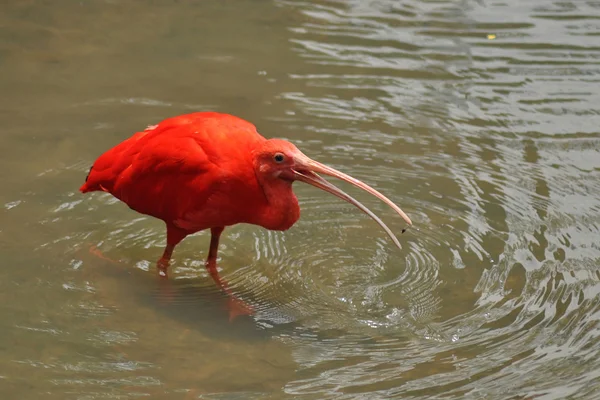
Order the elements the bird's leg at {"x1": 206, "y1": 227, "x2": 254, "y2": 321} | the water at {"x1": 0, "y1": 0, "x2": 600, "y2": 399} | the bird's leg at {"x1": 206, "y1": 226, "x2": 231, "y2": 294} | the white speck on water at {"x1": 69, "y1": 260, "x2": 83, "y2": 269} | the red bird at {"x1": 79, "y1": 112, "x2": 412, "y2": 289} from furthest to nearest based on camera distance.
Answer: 1. the white speck on water at {"x1": 69, "y1": 260, "x2": 83, "y2": 269}
2. the bird's leg at {"x1": 206, "y1": 226, "x2": 231, "y2": 294}
3. the bird's leg at {"x1": 206, "y1": 227, "x2": 254, "y2": 321}
4. the red bird at {"x1": 79, "y1": 112, "x2": 412, "y2": 289}
5. the water at {"x1": 0, "y1": 0, "x2": 600, "y2": 399}

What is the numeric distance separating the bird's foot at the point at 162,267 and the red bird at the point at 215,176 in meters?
0.21

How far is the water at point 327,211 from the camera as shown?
16.4 ft

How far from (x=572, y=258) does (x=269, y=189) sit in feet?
5.97

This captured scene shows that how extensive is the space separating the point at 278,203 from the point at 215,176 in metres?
0.33

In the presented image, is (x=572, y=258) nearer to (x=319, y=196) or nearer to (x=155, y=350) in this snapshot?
(x=319, y=196)

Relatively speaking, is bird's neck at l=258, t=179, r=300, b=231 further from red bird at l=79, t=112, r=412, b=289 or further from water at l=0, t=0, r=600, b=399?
water at l=0, t=0, r=600, b=399

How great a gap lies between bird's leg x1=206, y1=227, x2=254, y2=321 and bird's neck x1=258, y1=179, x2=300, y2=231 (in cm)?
54

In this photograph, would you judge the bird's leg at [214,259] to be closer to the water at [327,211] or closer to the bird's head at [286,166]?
the water at [327,211]

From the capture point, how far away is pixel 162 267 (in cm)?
578

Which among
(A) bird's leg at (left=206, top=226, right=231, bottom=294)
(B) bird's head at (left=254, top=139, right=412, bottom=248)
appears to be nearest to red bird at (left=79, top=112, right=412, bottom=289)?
(B) bird's head at (left=254, top=139, right=412, bottom=248)

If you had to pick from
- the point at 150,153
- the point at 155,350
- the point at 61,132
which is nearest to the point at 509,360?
the point at 155,350

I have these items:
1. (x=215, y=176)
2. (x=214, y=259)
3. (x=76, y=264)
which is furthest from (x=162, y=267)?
(x=215, y=176)

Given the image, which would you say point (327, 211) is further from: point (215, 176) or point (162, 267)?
point (215, 176)

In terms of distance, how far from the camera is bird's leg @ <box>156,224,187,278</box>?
560 centimetres
